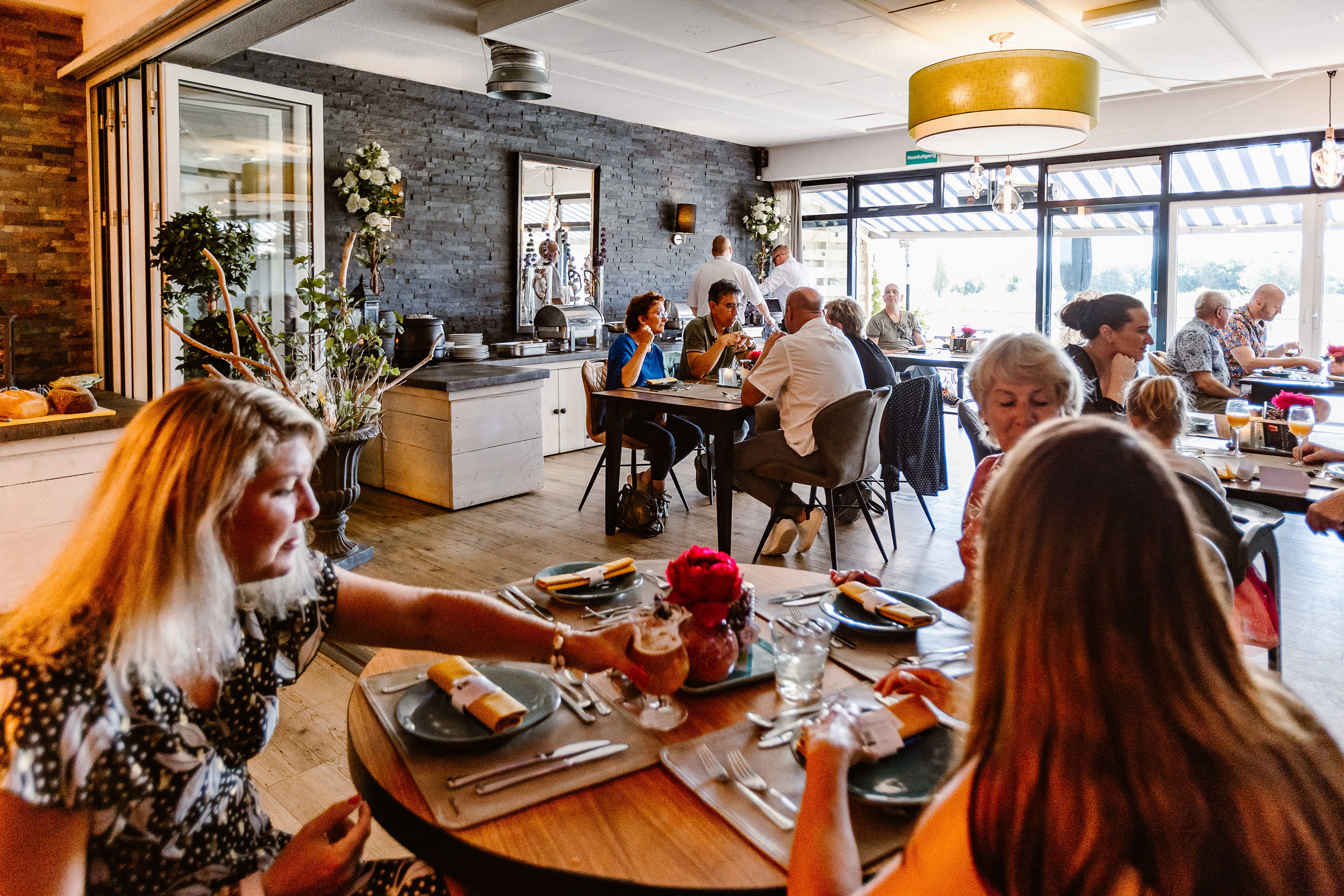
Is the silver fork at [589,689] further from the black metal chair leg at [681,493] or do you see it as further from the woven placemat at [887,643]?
the black metal chair leg at [681,493]

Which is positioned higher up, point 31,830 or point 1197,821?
point 1197,821

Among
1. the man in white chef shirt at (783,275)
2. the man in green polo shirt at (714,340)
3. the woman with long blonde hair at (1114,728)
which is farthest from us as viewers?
the man in white chef shirt at (783,275)

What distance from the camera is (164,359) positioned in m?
4.60

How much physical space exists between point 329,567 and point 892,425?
3906 mm

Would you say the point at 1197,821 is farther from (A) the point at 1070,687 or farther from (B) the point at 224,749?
(B) the point at 224,749

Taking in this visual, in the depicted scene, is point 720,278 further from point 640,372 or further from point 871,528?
point 871,528

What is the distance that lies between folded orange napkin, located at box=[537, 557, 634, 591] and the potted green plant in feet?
8.59

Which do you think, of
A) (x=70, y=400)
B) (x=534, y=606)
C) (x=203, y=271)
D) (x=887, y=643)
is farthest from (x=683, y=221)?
(x=887, y=643)

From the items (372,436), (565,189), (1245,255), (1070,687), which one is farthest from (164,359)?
(1245,255)

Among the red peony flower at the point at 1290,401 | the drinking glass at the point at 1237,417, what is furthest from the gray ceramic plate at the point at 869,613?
the red peony flower at the point at 1290,401

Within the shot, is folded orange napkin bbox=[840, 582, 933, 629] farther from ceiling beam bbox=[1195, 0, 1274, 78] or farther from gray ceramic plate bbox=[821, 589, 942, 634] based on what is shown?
ceiling beam bbox=[1195, 0, 1274, 78]

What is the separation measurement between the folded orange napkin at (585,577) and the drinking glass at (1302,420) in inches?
109

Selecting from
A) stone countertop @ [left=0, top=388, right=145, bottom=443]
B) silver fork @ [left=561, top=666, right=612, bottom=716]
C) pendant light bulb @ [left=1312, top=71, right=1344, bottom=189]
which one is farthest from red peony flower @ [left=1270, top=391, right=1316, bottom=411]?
stone countertop @ [left=0, top=388, right=145, bottom=443]

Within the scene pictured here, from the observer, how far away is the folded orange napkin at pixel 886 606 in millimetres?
1560
